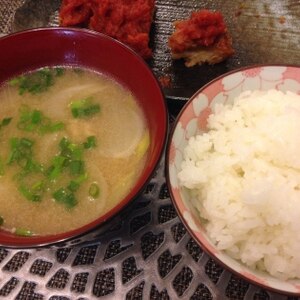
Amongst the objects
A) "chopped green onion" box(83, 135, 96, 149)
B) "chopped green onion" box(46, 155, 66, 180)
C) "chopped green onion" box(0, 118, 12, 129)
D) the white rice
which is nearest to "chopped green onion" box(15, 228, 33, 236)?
"chopped green onion" box(46, 155, 66, 180)

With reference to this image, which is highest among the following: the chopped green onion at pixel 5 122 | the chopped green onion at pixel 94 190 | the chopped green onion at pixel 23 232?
the chopped green onion at pixel 5 122

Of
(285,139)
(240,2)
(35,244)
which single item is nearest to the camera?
(35,244)

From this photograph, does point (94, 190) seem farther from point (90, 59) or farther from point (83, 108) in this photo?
point (90, 59)

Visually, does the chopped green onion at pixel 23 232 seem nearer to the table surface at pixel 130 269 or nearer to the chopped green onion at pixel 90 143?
the table surface at pixel 130 269

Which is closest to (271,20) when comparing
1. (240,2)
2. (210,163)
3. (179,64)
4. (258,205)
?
(240,2)

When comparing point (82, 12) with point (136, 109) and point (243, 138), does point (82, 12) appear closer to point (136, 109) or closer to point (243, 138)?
point (136, 109)

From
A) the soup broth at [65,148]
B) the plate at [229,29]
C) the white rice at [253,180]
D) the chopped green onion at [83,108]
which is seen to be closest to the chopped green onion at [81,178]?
the soup broth at [65,148]

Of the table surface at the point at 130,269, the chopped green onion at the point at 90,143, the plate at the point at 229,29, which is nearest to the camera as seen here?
the table surface at the point at 130,269
